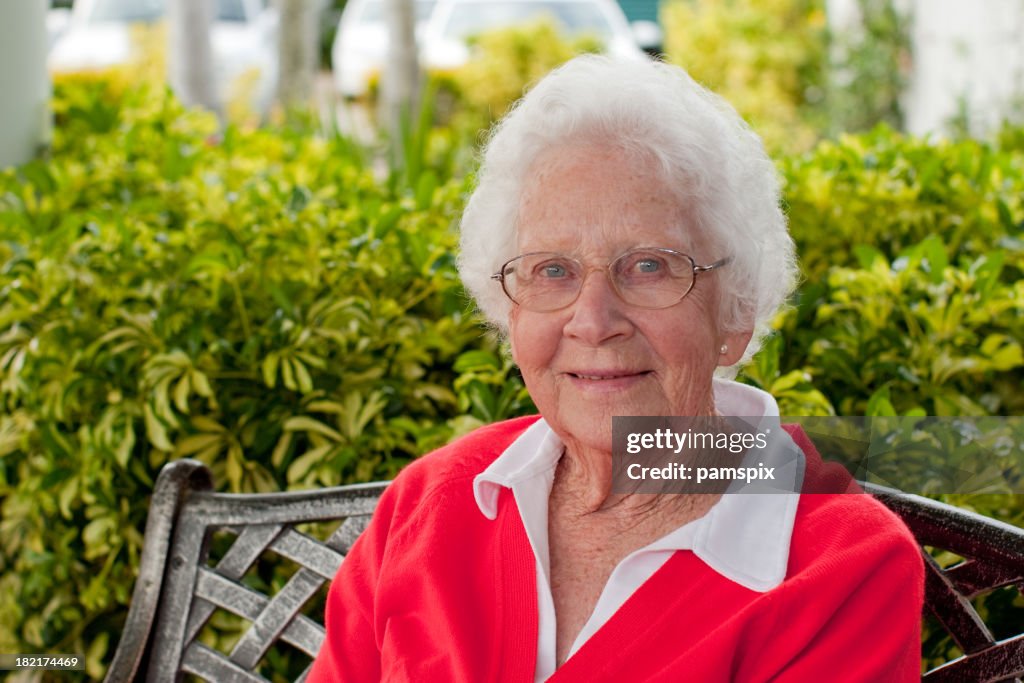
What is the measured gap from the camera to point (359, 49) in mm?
15102

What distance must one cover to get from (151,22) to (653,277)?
1408 centimetres

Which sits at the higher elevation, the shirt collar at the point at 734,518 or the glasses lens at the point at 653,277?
the glasses lens at the point at 653,277

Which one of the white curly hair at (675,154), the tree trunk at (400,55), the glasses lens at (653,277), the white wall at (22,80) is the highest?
the tree trunk at (400,55)

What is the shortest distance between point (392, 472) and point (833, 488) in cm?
105

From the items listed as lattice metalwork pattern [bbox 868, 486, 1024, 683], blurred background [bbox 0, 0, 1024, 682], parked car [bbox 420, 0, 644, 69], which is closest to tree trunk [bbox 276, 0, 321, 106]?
parked car [bbox 420, 0, 644, 69]

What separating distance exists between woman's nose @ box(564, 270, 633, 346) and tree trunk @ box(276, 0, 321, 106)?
8.36 metres

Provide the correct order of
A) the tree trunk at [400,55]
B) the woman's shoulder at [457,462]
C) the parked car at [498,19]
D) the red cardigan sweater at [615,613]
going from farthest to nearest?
the parked car at [498,19], the tree trunk at [400,55], the woman's shoulder at [457,462], the red cardigan sweater at [615,613]

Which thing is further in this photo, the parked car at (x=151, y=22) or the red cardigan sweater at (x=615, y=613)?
the parked car at (x=151, y=22)

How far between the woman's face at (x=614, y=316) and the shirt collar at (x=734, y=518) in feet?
0.41

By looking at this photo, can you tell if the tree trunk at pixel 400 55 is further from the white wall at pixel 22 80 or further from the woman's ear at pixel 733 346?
the woman's ear at pixel 733 346

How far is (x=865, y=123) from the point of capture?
11508mm

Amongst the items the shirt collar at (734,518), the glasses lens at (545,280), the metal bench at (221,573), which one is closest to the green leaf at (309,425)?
the metal bench at (221,573)

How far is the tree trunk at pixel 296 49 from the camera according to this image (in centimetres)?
984

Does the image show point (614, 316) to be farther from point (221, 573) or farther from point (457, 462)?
point (221, 573)
